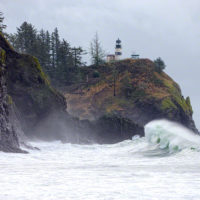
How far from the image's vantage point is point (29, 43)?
68.1 m

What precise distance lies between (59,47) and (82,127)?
103 feet

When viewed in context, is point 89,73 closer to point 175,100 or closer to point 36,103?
point 175,100

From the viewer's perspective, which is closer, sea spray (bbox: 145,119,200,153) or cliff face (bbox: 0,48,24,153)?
cliff face (bbox: 0,48,24,153)

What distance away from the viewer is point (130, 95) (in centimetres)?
6131

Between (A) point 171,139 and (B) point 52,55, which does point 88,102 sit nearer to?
(B) point 52,55

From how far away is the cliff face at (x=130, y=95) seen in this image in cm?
5566

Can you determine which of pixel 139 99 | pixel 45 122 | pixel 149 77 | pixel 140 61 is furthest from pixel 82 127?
pixel 140 61

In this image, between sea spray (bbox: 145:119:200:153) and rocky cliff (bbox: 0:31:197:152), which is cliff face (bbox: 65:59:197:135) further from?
sea spray (bbox: 145:119:200:153)

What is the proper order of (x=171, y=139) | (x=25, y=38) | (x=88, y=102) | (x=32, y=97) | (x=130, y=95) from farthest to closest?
1. (x=25, y=38)
2. (x=130, y=95)
3. (x=88, y=102)
4. (x=32, y=97)
5. (x=171, y=139)

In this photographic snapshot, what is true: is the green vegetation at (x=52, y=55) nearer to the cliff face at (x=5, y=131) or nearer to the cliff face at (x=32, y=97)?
the cliff face at (x=32, y=97)

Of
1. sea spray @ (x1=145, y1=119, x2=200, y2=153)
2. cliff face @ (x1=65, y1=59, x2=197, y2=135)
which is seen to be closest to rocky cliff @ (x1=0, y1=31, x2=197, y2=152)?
cliff face @ (x1=65, y1=59, x2=197, y2=135)

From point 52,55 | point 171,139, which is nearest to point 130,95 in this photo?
point 52,55

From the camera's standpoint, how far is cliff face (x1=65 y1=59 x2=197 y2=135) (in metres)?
55.7

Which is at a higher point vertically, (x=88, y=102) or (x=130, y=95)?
(x=130, y=95)
